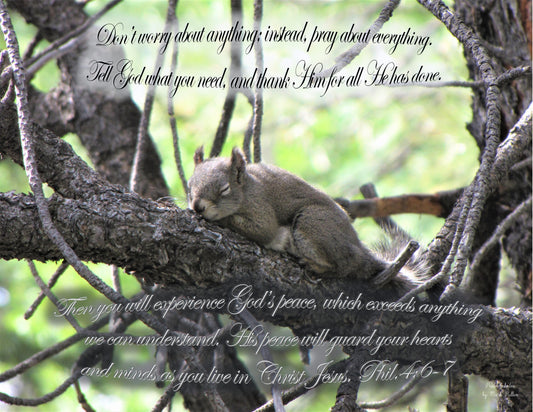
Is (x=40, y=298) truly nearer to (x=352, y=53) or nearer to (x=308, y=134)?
(x=352, y=53)

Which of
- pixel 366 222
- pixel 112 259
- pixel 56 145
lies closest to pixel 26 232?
pixel 112 259

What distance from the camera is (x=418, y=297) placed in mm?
2670

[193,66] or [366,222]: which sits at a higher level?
[193,66]

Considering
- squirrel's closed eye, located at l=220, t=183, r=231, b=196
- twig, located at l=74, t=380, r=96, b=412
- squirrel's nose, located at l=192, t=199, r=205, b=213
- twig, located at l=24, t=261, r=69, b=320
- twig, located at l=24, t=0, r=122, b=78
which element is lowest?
twig, located at l=74, t=380, r=96, b=412

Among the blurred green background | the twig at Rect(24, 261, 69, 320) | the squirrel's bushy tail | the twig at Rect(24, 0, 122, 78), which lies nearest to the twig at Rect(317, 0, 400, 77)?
the squirrel's bushy tail

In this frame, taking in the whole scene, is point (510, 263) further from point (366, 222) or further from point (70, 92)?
point (70, 92)

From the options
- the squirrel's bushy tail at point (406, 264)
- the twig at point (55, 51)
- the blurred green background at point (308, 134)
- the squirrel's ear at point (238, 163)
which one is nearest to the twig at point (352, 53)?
the squirrel's ear at point (238, 163)

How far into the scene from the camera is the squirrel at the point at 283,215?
2.89 metres

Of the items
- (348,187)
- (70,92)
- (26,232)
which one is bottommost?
(26,232)

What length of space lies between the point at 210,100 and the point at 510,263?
3.89 meters

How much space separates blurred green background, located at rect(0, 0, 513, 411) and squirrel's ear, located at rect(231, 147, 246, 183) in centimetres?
153

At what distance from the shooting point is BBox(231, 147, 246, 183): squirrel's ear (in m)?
3.11

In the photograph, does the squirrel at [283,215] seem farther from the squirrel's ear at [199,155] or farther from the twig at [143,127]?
the twig at [143,127]

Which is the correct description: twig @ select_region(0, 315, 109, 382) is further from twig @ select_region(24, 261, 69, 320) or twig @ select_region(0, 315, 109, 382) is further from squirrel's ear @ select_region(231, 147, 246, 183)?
squirrel's ear @ select_region(231, 147, 246, 183)
